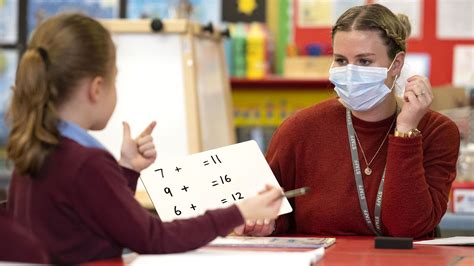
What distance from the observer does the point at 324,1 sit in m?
6.79

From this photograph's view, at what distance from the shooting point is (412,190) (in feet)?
8.21

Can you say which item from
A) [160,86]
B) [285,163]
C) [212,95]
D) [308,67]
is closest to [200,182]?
[285,163]

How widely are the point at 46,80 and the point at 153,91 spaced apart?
265 cm

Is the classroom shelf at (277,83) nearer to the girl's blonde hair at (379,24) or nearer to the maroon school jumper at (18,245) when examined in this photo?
the girl's blonde hair at (379,24)

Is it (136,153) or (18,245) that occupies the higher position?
(136,153)

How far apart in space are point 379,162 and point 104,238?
3.35 ft

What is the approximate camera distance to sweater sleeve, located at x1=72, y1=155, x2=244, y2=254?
179 centimetres

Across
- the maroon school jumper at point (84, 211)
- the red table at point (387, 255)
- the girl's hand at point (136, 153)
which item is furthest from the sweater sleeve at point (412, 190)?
the maroon school jumper at point (84, 211)

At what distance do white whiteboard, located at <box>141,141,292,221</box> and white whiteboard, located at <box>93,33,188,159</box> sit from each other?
1.93 m

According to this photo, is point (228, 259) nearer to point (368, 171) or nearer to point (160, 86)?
point (368, 171)

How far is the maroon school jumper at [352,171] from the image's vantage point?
251 centimetres

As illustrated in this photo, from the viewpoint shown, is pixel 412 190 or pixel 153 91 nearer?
pixel 412 190

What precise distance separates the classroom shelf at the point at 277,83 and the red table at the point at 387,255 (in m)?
3.96

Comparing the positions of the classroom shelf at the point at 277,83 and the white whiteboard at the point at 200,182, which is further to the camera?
the classroom shelf at the point at 277,83
